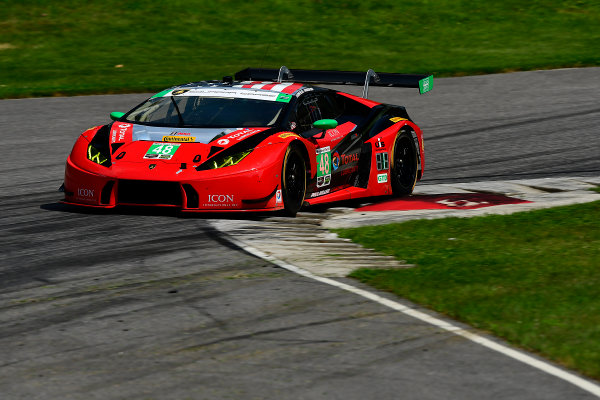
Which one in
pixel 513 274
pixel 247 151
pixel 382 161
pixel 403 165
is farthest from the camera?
pixel 403 165

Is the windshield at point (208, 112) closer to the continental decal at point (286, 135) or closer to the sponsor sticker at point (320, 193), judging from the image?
the continental decal at point (286, 135)

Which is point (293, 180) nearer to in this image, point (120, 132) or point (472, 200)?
point (120, 132)

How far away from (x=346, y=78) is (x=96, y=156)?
361 centimetres

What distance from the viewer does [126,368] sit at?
5.32 metres

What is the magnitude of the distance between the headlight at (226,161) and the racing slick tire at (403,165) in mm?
2478

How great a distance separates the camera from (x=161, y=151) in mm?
9508

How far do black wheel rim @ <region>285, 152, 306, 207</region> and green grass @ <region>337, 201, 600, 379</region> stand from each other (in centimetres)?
86

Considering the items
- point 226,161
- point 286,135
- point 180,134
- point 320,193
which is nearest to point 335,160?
point 320,193

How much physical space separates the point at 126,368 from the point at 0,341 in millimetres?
865

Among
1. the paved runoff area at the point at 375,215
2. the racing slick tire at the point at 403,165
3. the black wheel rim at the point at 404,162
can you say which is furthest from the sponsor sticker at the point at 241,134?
the black wheel rim at the point at 404,162

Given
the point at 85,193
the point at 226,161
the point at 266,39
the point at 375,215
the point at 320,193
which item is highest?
the point at 266,39

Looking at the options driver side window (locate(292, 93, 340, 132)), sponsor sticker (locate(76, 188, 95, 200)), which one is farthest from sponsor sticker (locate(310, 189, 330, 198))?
sponsor sticker (locate(76, 188, 95, 200))

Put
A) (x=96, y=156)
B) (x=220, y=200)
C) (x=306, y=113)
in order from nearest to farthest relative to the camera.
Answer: (x=220, y=200) → (x=96, y=156) → (x=306, y=113)

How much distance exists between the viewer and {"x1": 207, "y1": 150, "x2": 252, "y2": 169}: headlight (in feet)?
30.7
